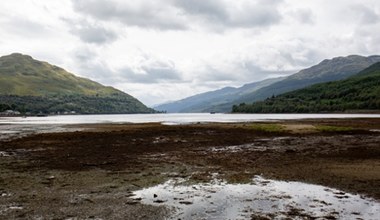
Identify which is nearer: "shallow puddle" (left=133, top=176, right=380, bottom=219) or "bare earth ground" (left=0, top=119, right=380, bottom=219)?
"shallow puddle" (left=133, top=176, right=380, bottom=219)

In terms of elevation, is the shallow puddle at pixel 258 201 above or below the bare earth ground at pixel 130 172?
below

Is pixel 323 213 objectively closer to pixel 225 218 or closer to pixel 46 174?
pixel 225 218

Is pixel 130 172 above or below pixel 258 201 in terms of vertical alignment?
above

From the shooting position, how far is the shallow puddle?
56.9 feet

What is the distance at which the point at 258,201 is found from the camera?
1997cm

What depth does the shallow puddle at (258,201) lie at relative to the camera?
56.9 feet

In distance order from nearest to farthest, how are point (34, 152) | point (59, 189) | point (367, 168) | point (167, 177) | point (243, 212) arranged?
1. point (243, 212)
2. point (59, 189)
3. point (167, 177)
4. point (367, 168)
5. point (34, 152)

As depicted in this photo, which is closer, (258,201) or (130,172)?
(258,201)

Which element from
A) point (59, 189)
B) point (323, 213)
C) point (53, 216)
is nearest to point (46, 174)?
point (59, 189)

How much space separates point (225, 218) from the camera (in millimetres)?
16766

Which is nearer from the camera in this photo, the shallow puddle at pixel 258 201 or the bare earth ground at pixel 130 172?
the shallow puddle at pixel 258 201

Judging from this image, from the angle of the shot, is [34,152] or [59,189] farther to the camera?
[34,152]

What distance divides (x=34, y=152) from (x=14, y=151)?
2879 mm

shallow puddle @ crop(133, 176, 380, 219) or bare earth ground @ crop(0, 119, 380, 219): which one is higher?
bare earth ground @ crop(0, 119, 380, 219)
